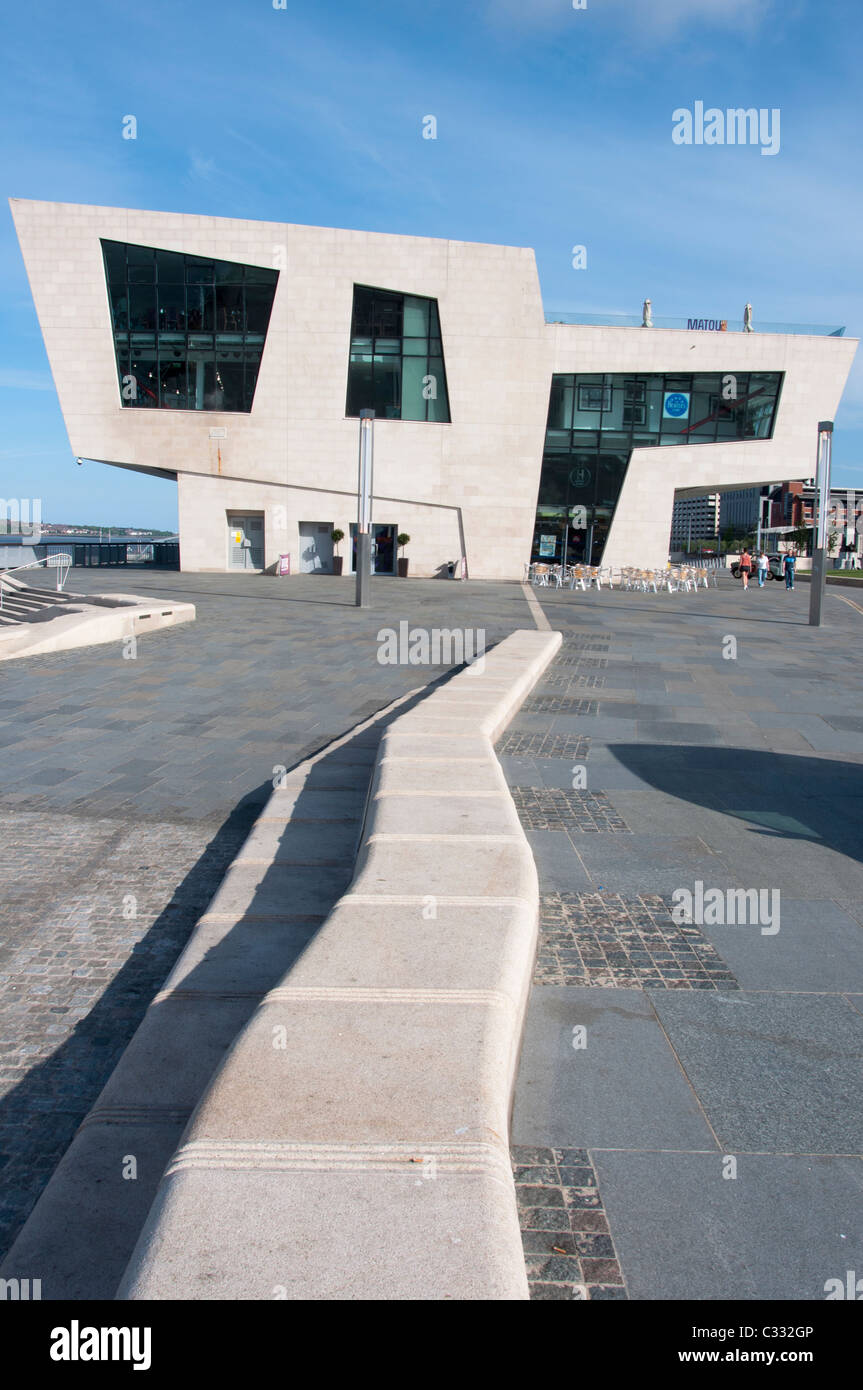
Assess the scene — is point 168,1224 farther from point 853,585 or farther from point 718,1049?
point 853,585

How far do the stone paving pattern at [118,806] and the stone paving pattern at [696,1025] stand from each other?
195 centimetres

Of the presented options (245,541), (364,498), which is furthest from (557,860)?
(245,541)

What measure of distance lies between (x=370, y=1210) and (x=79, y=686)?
11.6 metres

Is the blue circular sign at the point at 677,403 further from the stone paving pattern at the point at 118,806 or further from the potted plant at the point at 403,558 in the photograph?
the stone paving pattern at the point at 118,806

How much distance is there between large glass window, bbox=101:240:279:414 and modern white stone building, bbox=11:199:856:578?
6cm

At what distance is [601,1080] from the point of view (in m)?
3.61

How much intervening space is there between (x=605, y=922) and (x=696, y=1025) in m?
1.12

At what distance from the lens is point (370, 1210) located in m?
2.48

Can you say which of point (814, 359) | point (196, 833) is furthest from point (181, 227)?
point (196, 833)

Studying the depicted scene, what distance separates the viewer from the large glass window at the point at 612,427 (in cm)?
3572

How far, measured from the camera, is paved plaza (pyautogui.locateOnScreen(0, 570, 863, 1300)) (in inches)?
116

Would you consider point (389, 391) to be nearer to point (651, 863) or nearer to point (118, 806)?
point (118, 806)
